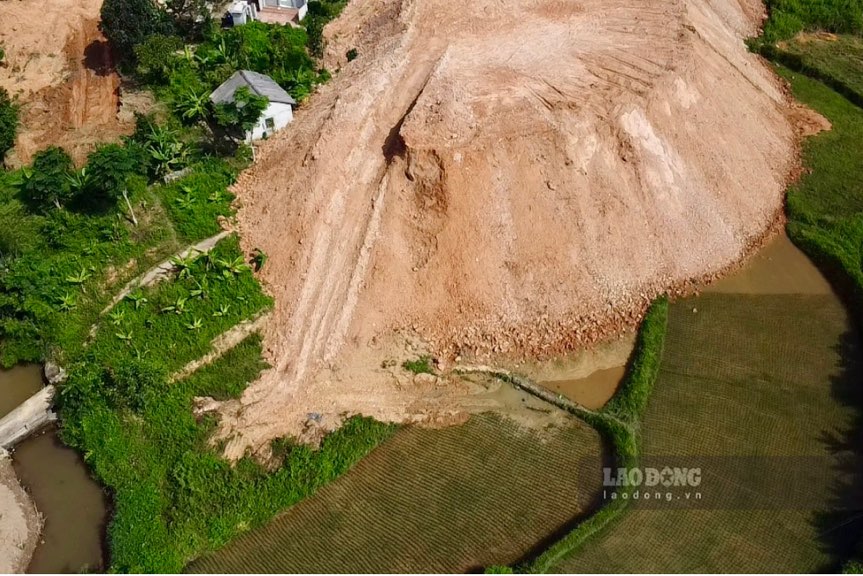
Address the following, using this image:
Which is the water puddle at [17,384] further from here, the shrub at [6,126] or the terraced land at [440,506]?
the shrub at [6,126]

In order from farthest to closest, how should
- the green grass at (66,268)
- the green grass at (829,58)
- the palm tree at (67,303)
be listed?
the green grass at (829,58)
the palm tree at (67,303)
the green grass at (66,268)

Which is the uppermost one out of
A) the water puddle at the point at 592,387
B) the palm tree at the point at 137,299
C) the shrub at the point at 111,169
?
the shrub at the point at 111,169

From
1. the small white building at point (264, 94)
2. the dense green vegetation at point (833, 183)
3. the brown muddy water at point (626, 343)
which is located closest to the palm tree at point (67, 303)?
the small white building at point (264, 94)

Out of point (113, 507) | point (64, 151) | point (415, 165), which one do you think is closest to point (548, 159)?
point (415, 165)

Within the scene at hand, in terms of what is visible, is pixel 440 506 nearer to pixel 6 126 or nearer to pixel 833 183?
pixel 833 183

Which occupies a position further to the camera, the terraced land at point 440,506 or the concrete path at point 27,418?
the concrete path at point 27,418

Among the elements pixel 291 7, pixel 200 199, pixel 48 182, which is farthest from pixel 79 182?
pixel 291 7
